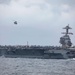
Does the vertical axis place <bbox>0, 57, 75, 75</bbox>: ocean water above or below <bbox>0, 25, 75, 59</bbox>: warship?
below

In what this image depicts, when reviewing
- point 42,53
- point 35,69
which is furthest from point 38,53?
point 35,69

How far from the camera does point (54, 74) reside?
58.3 meters

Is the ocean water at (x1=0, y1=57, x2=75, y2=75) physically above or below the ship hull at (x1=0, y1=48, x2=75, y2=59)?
below

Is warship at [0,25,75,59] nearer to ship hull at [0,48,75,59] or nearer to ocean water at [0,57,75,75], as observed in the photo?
ship hull at [0,48,75,59]

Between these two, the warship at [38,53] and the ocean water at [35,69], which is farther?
the warship at [38,53]

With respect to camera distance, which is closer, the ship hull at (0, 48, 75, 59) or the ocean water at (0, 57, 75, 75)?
the ocean water at (0, 57, 75, 75)

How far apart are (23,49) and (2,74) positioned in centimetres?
8357

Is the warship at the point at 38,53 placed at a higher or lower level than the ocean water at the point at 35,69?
higher

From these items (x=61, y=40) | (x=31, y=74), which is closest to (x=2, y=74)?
(x=31, y=74)

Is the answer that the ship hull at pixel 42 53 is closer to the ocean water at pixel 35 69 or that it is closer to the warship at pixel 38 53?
the warship at pixel 38 53

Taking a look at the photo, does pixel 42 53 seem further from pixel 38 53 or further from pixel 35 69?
pixel 35 69

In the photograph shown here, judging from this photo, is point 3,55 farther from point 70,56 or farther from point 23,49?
point 70,56

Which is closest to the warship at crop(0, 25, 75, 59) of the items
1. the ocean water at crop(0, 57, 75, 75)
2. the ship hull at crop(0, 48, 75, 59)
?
the ship hull at crop(0, 48, 75, 59)

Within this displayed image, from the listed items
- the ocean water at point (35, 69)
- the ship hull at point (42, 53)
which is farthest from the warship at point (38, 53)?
the ocean water at point (35, 69)
